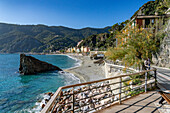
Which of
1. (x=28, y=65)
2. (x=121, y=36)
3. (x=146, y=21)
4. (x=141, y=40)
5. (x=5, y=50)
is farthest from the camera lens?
(x=5, y=50)

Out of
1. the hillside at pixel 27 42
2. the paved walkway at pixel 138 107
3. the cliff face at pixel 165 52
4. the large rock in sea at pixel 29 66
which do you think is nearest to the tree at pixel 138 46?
the paved walkway at pixel 138 107

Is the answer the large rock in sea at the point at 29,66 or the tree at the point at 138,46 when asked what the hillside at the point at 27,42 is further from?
the tree at the point at 138,46

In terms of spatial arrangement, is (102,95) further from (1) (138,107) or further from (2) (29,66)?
(2) (29,66)

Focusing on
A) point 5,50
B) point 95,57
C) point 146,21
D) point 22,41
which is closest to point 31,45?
point 22,41

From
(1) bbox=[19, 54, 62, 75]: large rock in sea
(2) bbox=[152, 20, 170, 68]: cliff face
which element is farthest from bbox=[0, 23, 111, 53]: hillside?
(2) bbox=[152, 20, 170, 68]: cliff face

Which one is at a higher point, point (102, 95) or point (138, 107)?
point (138, 107)

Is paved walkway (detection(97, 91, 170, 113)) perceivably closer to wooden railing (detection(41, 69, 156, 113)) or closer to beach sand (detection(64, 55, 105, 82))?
wooden railing (detection(41, 69, 156, 113))

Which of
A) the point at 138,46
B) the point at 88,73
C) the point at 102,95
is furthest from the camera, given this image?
the point at 88,73

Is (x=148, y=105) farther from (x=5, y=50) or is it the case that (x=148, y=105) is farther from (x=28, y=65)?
(x=5, y=50)

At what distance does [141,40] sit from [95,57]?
140 ft

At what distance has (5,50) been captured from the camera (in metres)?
172

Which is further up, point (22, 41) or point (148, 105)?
point (22, 41)

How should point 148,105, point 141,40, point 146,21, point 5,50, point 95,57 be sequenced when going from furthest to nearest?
point 5,50, point 95,57, point 146,21, point 141,40, point 148,105

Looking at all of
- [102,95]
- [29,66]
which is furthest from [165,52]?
[29,66]
